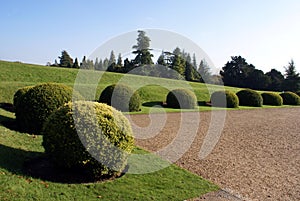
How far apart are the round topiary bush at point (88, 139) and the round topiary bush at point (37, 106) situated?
2.66m

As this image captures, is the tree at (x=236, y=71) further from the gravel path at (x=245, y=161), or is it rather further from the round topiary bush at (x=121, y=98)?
the gravel path at (x=245, y=161)

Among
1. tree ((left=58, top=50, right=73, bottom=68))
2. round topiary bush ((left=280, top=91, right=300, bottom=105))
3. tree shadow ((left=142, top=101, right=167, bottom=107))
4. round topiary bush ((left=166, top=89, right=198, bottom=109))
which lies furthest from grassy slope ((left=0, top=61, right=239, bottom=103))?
tree ((left=58, top=50, right=73, bottom=68))

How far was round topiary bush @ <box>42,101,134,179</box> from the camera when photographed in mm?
4551

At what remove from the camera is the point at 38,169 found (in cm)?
502

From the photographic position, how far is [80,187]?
4492 mm

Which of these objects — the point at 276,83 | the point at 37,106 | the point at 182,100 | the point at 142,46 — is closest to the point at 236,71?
the point at 276,83

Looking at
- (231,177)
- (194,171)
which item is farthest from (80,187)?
(231,177)

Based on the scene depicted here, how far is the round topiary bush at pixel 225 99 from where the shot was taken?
22712 mm

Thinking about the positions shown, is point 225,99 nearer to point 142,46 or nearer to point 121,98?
point 142,46

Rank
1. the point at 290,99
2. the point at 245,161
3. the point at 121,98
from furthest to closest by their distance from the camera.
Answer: the point at 290,99 < the point at 121,98 < the point at 245,161

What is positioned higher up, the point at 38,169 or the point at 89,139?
the point at 89,139

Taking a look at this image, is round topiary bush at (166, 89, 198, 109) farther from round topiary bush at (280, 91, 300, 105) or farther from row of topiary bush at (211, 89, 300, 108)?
round topiary bush at (280, 91, 300, 105)

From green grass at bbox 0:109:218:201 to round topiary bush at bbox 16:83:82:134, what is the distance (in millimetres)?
1559

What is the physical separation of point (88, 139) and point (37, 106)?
3.50 m
